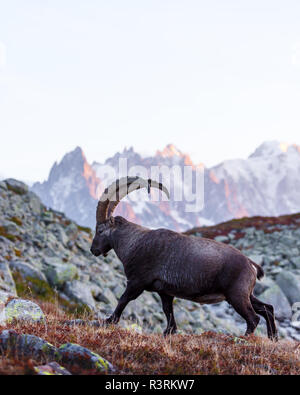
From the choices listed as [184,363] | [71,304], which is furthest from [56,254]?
[184,363]

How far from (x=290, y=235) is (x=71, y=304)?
2754 cm

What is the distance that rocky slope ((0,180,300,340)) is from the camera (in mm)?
18094

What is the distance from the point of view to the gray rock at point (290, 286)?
2289 centimetres

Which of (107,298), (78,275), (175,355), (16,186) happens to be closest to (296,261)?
(107,298)

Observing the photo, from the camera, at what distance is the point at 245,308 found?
881 centimetres

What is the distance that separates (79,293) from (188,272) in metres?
10.6

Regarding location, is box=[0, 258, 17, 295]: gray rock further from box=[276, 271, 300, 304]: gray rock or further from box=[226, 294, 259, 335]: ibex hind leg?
box=[276, 271, 300, 304]: gray rock

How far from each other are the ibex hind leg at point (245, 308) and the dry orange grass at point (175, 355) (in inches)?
43.3

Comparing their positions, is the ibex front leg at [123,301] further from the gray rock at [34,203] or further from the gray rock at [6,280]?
the gray rock at [34,203]

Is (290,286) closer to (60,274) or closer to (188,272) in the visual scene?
(60,274)

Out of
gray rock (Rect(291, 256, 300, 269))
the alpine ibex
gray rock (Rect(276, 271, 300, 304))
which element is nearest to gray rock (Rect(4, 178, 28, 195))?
gray rock (Rect(276, 271, 300, 304))

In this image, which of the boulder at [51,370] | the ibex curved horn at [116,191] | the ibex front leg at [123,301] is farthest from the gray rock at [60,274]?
the boulder at [51,370]
